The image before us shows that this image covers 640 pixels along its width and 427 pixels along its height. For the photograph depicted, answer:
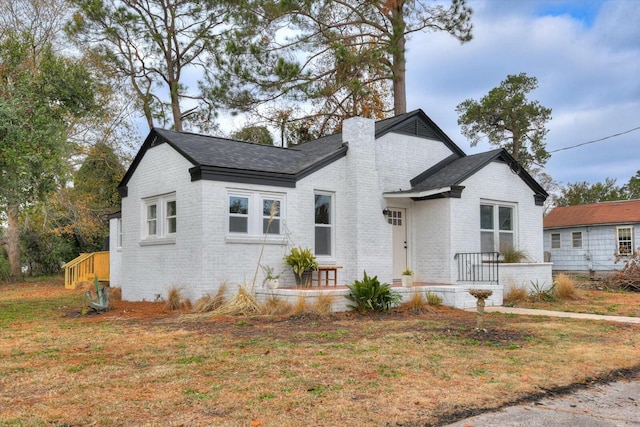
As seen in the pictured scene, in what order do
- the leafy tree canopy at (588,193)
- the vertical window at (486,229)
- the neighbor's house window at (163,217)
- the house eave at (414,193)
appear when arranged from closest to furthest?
the neighbor's house window at (163,217) → the house eave at (414,193) → the vertical window at (486,229) → the leafy tree canopy at (588,193)

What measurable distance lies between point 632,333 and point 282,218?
770 cm

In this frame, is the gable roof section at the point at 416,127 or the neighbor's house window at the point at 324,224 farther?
the gable roof section at the point at 416,127

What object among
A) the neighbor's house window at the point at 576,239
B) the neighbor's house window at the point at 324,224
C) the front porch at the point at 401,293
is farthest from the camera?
the neighbor's house window at the point at 576,239

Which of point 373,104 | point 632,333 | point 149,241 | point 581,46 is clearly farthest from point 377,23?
point 632,333

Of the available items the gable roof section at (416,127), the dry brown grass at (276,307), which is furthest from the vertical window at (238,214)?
the gable roof section at (416,127)

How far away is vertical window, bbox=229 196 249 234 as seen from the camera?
13.2 m

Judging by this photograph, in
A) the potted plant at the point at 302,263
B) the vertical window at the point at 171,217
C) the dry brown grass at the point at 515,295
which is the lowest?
the dry brown grass at the point at 515,295

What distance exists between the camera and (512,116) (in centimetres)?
3512

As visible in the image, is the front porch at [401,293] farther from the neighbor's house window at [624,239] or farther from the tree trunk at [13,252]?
the tree trunk at [13,252]

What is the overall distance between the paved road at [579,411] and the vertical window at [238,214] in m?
8.72

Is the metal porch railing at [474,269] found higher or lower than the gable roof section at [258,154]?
lower

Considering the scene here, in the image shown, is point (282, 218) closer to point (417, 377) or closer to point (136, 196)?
point (136, 196)

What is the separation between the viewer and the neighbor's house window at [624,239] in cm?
2650

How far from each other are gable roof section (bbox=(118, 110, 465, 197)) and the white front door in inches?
90.2
